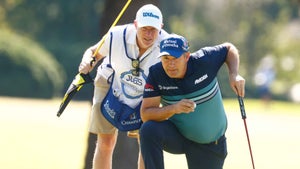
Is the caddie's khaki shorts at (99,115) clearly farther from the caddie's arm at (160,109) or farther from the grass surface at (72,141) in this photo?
the grass surface at (72,141)

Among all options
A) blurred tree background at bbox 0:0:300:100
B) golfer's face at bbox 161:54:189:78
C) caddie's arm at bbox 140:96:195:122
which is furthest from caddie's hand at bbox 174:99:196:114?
blurred tree background at bbox 0:0:300:100

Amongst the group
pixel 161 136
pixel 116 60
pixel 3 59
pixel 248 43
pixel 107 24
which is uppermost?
pixel 248 43

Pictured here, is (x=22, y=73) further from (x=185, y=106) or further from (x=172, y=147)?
(x=185, y=106)

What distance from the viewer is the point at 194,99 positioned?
25.9ft

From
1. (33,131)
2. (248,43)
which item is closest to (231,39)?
(248,43)

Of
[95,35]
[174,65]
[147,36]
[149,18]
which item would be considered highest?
[95,35]

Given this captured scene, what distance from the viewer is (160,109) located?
25.7 ft

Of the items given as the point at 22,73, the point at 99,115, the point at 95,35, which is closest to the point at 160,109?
the point at 99,115

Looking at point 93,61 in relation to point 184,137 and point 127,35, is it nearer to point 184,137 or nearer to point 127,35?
point 127,35

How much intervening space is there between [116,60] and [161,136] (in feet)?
4.44

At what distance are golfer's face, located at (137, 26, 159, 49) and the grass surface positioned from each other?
257 inches

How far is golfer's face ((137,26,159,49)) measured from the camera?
8.55m

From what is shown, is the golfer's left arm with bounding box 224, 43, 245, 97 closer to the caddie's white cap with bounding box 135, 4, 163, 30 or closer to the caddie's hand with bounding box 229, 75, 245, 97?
the caddie's hand with bounding box 229, 75, 245, 97

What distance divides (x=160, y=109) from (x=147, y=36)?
992 millimetres
